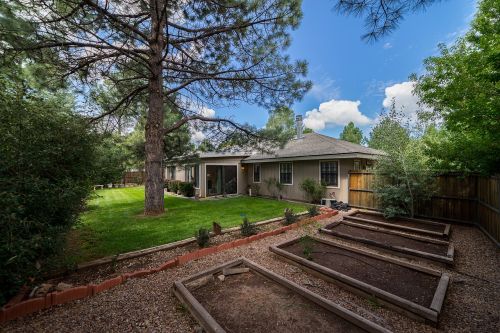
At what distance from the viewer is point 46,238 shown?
2.57 metres

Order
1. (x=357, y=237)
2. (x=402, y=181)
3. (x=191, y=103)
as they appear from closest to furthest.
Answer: (x=357, y=237) < (x=402, y=181) < (x=191, y=103)

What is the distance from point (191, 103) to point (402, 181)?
27.5ft

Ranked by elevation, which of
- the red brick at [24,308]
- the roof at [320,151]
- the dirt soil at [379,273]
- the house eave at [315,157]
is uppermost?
the roof at [320,151]

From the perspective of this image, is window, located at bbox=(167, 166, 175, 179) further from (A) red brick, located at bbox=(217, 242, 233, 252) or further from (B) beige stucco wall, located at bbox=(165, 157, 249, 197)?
(A) red brick, located at bbox=(217, 242, 233, 252)

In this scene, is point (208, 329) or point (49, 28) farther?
point (49, 28)

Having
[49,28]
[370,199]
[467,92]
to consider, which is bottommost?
[370,199]

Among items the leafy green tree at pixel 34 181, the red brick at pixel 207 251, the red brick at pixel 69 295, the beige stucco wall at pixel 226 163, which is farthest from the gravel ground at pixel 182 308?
the beige stucco wall at pixel 226 163

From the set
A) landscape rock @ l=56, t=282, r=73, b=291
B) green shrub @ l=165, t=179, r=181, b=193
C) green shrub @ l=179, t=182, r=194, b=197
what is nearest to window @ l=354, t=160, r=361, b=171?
green shrub @ l=179, t=182, r=194, b=197

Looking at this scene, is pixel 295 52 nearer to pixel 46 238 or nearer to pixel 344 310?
pixel 344 310

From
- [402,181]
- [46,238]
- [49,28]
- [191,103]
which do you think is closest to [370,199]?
[402,181]

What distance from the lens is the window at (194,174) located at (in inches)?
564

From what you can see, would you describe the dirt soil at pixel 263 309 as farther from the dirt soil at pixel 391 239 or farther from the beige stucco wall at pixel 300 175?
the beige stucco wall at pixel 300 175

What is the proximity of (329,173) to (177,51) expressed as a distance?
849cm

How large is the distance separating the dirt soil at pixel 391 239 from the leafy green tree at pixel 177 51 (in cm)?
444
